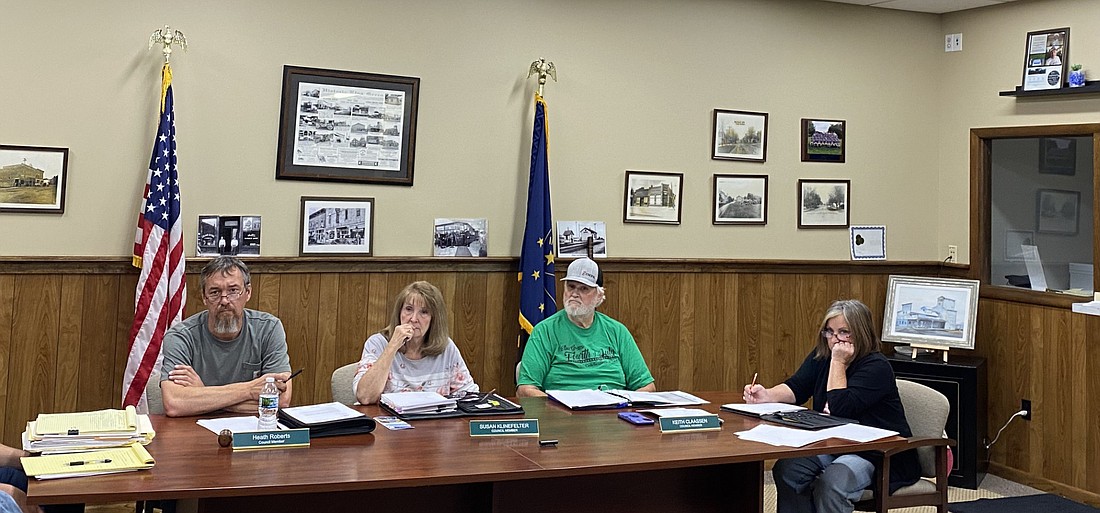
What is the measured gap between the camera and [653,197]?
5.25 m

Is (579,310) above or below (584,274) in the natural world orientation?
below

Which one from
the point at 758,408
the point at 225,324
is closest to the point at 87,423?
the point at 225,324

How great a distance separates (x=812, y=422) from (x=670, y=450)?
664 mm

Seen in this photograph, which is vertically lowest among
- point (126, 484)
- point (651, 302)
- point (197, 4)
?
point (126, 484)

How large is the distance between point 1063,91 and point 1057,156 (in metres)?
0.39

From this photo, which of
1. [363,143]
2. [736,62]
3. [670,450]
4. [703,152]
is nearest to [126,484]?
[670,450]

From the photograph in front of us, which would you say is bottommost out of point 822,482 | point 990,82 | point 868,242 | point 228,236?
point 822,482

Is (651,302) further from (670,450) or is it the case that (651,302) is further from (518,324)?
(670,450)

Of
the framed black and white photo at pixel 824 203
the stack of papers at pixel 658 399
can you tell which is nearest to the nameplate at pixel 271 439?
the stack of papers at pixel 658 399

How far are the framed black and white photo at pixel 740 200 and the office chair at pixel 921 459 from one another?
1871 mm

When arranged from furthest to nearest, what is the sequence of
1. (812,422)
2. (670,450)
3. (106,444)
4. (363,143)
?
(363,143), (812,422), (670,450), (106,444)

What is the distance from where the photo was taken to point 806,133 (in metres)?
5.55

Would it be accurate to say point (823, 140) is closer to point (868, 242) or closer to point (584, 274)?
point (868, 242)

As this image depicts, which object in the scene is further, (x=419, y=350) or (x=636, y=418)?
(x=419, y=350)
